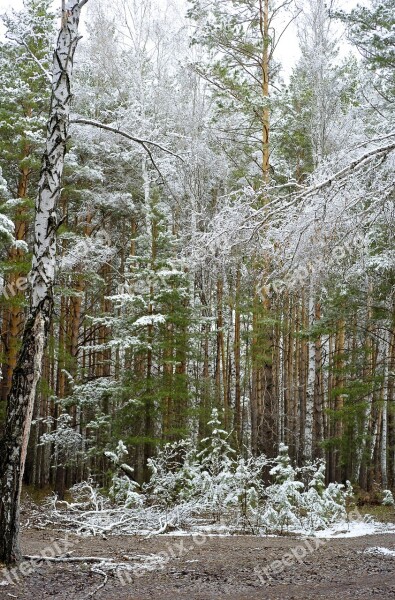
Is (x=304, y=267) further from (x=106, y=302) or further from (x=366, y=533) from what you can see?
(x=106, y=302)

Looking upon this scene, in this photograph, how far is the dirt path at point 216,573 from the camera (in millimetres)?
4723

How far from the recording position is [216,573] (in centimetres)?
554

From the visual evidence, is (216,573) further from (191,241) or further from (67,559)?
(191,241)

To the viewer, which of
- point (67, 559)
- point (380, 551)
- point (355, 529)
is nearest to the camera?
point (67, 559)

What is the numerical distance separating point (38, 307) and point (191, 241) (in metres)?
2.23

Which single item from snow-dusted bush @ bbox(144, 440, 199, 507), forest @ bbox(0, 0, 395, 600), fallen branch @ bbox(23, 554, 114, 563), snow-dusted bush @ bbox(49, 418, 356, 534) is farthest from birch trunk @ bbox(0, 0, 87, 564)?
snow-dusted bush @ bbox(144, 440, 199, 507)

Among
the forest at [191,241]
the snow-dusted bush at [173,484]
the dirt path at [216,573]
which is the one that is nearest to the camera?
the dirt path at [216,573]

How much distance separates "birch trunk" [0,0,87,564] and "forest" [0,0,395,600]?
0.06 feet

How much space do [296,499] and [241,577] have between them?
4.25 meters

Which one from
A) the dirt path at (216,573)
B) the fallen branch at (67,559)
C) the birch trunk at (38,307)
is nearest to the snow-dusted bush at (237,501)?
the dirt path at (216,573)

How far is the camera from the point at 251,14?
40.6ft

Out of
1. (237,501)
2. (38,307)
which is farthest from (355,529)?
(38,307)

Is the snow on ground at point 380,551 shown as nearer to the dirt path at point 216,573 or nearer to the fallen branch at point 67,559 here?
the dirt path at point 216,573

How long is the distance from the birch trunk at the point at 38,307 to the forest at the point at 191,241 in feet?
0.06
